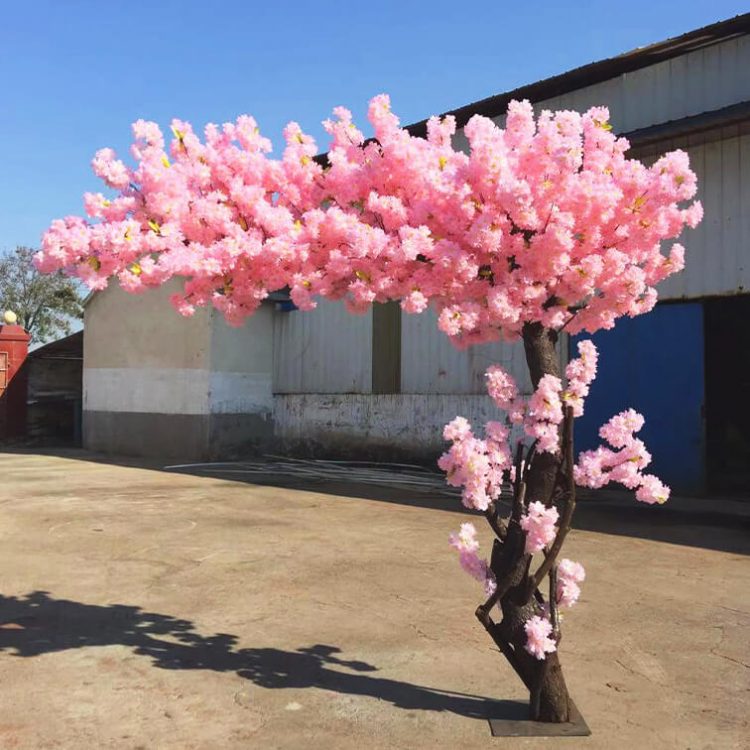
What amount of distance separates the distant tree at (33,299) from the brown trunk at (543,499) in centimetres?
4649

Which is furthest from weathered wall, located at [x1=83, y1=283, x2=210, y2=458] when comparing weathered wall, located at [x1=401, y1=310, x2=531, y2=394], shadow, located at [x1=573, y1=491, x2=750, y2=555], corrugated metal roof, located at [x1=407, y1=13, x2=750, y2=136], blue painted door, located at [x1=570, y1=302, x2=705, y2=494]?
shadow, located at [x1=573, y1=491, x2=750, y2=555]

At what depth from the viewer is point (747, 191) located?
11508mm

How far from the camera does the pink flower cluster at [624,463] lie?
383 cm

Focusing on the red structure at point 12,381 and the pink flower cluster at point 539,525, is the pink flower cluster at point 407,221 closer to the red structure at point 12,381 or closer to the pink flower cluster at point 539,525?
the pink flower cluster at point 539,525

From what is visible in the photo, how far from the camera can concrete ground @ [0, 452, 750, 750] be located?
382 centimetres

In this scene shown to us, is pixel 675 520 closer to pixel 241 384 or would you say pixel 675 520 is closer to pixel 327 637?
pixel 327 637

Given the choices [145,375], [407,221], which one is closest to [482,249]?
[407,221]

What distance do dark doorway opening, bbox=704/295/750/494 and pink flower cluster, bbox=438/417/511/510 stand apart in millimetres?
9707

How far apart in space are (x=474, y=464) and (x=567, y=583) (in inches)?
37.8

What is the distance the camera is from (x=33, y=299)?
47.8 meters

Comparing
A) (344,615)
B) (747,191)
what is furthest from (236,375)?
(344,615)

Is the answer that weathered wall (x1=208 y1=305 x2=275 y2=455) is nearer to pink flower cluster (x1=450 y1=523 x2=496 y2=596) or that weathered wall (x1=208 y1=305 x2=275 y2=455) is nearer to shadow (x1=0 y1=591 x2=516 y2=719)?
shadow (x1=0 y1=591 x2=516 y2=719)

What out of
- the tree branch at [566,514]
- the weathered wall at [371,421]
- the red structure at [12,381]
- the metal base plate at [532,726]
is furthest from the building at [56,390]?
the tree branch at [566,514]

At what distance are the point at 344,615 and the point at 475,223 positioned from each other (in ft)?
11.2
